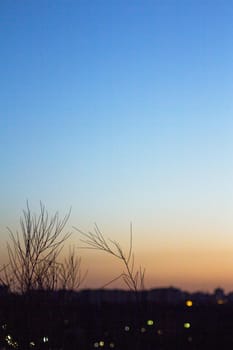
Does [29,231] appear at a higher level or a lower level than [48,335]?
higher

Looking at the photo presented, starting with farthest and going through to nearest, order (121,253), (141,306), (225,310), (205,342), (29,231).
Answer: (225,310) → (205,342) → (29,231) → (141,306) → (121,253)

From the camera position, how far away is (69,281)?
9.62m

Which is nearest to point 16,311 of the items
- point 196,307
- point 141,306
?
point 141,306

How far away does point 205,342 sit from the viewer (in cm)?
2505

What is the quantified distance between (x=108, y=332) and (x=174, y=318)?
8.87 metres

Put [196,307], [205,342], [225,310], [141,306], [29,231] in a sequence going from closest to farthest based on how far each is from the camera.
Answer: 1. [141,306]
2. [29,231]
3. [205,342]
4. [225,310]
5. [196,307]

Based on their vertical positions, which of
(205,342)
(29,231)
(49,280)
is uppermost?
(29,231)

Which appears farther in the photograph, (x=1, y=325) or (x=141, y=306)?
(x=1, y=325)

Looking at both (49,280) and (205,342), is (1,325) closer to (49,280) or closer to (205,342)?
(49,280)

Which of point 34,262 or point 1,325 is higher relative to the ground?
point 34,262

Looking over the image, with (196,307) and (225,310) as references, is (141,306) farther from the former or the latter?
(196,307)

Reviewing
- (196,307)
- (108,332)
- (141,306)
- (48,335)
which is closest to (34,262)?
(48,335)

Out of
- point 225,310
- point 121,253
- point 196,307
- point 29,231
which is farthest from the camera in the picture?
point 196,307

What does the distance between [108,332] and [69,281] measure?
16.2m
